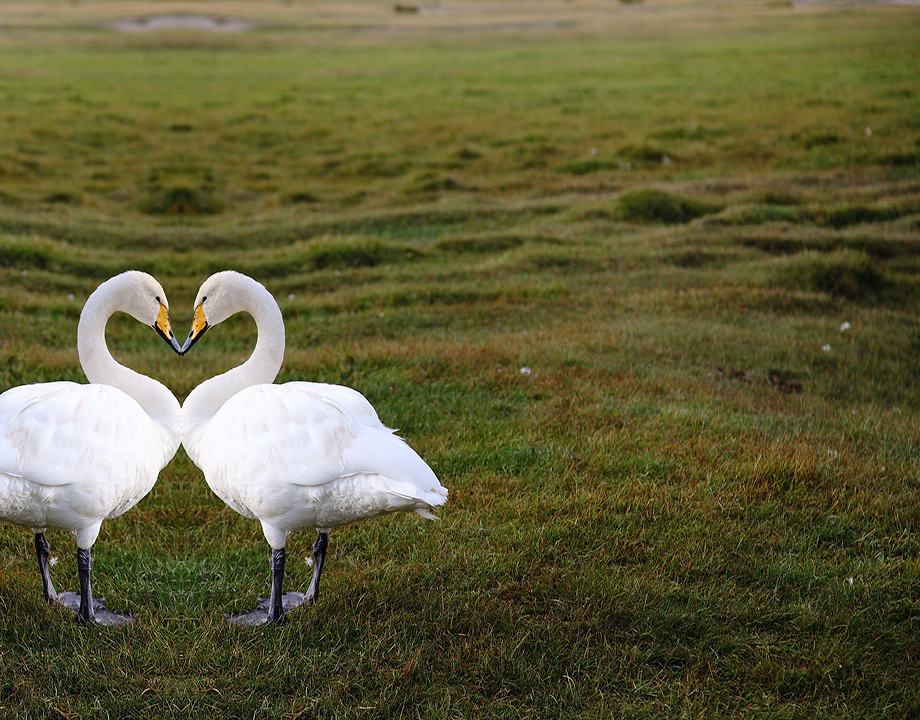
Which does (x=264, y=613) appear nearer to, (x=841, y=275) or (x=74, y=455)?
(x=74, y=455)

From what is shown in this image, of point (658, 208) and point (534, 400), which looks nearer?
point (534, 400)

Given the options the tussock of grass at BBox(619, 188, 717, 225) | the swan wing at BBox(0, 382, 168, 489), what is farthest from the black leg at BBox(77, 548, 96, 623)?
the tussock of grass at BBox(619, 188, 717, 225)

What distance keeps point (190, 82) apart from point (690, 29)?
32335 mm

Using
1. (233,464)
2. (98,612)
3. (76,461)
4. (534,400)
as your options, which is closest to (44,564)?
(98,612)

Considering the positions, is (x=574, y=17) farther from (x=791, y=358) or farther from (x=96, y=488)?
(x=96, y=488)

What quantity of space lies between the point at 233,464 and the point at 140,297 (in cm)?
159

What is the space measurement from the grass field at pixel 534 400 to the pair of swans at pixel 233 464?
56cm

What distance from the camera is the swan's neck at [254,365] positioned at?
524 centimetres

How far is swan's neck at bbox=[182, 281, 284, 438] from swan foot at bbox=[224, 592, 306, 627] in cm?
123

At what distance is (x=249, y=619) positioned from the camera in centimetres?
469

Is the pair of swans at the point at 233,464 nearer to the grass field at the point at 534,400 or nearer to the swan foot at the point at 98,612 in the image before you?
the swan foot at the point at 98,612

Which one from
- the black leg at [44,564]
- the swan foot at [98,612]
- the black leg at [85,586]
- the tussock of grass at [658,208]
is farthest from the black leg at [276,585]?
the tussock of grass at [658,208]

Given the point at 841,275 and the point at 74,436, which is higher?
the point at 74,436

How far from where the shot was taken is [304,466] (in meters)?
4.23
